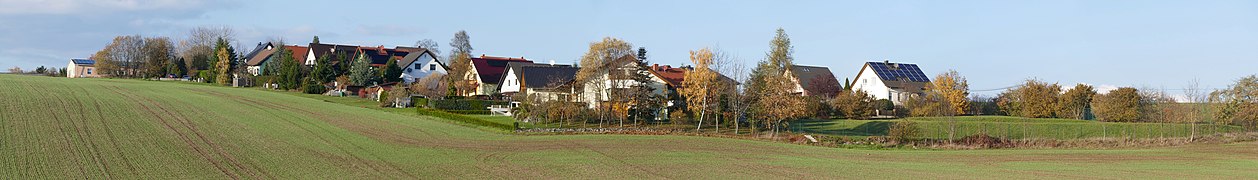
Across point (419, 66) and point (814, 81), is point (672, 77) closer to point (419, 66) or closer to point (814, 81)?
point (814, 81)

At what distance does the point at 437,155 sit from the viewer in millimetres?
36594

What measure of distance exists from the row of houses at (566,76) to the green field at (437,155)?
12069mm

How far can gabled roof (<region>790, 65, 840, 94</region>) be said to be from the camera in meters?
93.7

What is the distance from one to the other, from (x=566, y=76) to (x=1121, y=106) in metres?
38.5

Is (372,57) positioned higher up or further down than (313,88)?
higher up

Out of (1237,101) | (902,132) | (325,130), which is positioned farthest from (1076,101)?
(325,130)

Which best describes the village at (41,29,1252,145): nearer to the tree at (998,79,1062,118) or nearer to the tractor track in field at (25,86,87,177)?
the tree at (998,79,1062,118)

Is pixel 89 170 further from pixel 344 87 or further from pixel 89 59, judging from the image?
pixel 89 59

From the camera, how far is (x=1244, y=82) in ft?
207

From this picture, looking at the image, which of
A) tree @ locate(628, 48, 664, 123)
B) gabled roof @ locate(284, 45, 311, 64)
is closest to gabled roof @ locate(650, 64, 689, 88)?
tree @ locate(628, 48, 664, 123)

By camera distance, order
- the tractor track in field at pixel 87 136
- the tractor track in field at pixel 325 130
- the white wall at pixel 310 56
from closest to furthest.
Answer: the tractor track in field at pixel 87 136
the tractor track in field at pixel 325 130
the white wall at pixel 310 56

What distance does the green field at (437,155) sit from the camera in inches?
1196

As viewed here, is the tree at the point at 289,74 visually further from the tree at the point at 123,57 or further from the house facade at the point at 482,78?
the tree at the point at 123,57

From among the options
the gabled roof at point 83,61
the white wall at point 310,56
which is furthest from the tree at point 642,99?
the gabled roof at point 83,61
